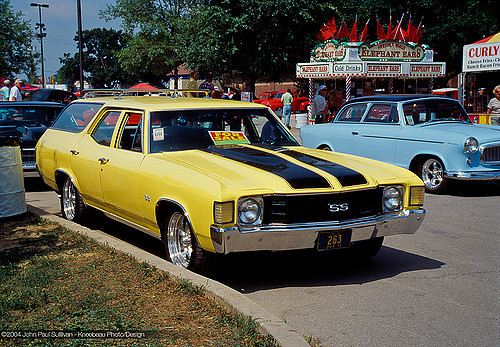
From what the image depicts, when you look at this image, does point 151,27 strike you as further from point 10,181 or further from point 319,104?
point 10,181

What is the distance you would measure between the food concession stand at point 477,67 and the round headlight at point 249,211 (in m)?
14.0

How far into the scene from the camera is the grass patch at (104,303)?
3.78 m

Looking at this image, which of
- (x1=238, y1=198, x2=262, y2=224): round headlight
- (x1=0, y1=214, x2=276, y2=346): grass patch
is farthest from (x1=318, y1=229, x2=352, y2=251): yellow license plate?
(x1=0, y1=214, x2=276, y2=346): grass patch

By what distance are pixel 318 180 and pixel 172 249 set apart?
1523mm

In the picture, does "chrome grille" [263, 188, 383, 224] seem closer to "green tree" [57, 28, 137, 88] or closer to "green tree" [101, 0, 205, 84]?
"green tree" [101, 0, 205, 84]

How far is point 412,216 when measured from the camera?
5527 millimetres

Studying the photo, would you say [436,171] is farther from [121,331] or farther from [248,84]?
[248,84]

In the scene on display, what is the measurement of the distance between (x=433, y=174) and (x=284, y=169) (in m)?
5.96

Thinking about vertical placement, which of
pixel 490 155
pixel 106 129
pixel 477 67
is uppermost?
pixel 477 67

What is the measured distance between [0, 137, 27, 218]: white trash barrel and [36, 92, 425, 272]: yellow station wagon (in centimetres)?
90

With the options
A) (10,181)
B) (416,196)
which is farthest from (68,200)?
(416,196)

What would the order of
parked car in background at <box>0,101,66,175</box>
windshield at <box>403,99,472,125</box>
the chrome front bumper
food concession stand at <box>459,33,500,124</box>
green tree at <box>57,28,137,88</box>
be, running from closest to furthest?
the chrome front bumper → windshield at <box>403,99,472,125</box> → parked car in background at <box>0,101,66,175</box> → food concession stand at <box>459,33,500,124</box> → green tree at <box>57,28,137,88</box>

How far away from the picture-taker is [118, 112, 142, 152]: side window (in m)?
6.24

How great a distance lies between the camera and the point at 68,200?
25.6ft
